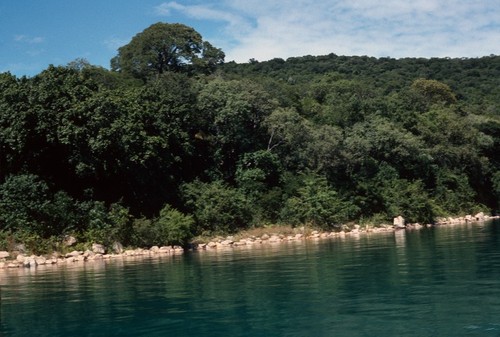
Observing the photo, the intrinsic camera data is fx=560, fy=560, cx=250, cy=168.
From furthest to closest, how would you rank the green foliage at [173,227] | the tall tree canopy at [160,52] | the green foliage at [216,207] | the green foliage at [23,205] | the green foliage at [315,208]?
the tall tree canopy at [160,52], the green foliage at [315,208], the green foliage at [216,207], the green foliage at [173,227], the green foliage at [23,205]

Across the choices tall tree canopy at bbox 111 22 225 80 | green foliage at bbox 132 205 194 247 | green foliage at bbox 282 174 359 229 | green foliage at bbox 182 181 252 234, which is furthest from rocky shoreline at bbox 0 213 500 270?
tall tree canopy at bbox 111 22 225 80

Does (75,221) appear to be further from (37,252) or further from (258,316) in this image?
(258,316)

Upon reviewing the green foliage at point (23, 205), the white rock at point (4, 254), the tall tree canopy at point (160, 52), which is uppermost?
the tall tree canopy at point (160, 52)

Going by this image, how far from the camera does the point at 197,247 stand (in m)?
37.3

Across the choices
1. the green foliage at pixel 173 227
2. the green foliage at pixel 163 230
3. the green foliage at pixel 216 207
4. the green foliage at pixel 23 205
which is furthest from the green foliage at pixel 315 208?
the green foliage at pixel 23 205

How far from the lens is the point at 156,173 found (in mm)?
39250

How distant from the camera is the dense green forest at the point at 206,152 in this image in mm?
34094

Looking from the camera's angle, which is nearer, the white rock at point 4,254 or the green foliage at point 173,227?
the white rock at point 4,254

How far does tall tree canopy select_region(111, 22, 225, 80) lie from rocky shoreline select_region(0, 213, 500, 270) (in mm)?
26092

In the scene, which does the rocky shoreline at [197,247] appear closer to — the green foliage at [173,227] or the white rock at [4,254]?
the white rock at [4,254]

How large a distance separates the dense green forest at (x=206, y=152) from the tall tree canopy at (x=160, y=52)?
0.52ft

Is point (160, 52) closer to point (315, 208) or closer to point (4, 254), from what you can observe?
point (315, 208)

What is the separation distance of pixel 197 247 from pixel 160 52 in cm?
3098

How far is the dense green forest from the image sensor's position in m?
34.1
